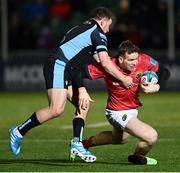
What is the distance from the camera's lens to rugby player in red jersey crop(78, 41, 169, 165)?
33.1 ft

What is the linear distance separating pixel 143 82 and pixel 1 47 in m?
16.2

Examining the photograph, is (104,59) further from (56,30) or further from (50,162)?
(56,30)

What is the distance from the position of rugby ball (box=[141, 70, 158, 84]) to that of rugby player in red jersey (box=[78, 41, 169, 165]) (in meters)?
0.07

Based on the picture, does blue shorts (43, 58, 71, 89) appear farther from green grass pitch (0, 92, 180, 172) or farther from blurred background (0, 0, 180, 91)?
blurred background (0, 0, 180, 91)

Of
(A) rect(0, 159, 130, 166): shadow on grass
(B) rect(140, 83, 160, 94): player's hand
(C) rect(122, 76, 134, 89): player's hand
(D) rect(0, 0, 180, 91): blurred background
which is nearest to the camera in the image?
(B) rect(140, 83, 160, 94): player's hand

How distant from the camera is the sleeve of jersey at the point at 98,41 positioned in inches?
407

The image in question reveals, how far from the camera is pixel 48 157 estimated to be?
36.8 feet

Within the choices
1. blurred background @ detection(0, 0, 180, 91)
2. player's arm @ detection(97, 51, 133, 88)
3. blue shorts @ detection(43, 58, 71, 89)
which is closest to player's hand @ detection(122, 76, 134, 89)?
player's arm @ detection(97, 51, 133, 88)

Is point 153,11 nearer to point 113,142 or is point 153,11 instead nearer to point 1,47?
point 1,47

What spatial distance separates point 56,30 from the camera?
2544 centimetres

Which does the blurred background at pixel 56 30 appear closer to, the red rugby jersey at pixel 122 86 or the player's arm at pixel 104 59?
the player's arm at pixel 104 59

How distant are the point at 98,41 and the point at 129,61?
517mm

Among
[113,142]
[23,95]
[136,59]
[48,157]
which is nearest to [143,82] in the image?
[136,59]

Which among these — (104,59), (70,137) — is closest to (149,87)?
(104,59)
